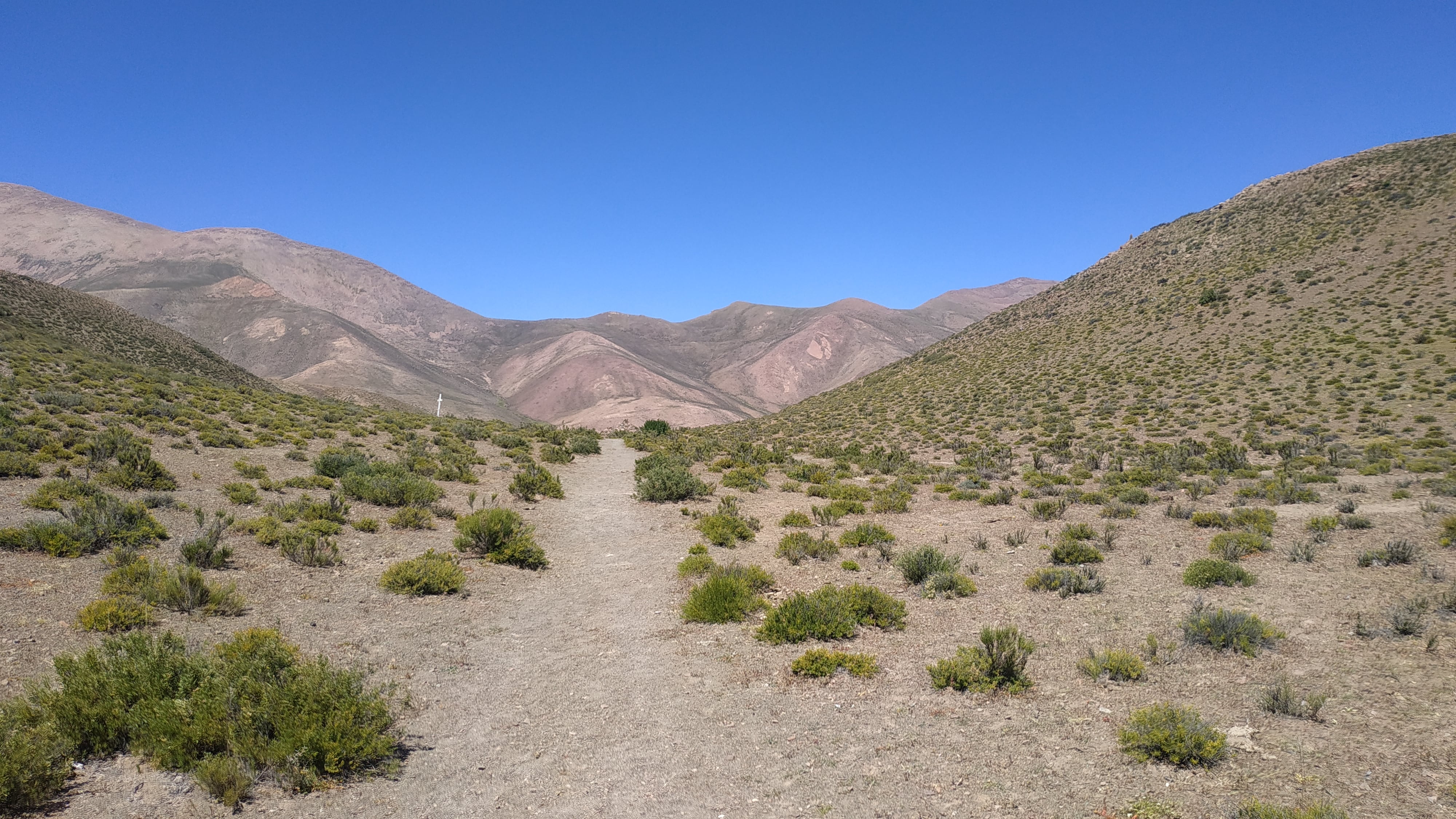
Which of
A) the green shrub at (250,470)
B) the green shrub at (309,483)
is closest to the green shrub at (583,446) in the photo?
the green shrub at (309,483)

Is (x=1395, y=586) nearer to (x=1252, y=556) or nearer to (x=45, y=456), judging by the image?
(x=1252, y=556)

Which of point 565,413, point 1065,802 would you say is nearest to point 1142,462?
point 1065,802

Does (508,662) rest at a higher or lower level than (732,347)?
lower

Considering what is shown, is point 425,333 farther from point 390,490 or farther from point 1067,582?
point 1067,582

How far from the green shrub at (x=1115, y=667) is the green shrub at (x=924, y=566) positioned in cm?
338

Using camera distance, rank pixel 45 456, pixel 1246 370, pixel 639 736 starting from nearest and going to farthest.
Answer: pixel 639 736
pixel 45 456
pixel 1246 370

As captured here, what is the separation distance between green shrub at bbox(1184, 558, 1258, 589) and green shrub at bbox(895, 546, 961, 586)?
3181 mm

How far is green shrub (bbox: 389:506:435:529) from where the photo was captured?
13.0 meters

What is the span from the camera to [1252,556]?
1061 cm

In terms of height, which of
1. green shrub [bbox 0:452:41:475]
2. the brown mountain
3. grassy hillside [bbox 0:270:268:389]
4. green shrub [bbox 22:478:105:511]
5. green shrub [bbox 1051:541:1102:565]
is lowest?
green shrub [bbox 1051:541:1102:565]

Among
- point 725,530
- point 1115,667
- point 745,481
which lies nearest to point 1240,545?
point 1115,667

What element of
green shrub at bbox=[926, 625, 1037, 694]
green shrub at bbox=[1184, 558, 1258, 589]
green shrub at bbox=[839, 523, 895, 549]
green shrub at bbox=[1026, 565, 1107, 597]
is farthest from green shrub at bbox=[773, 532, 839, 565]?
green shrub at bbox=[1184, 558, 1258, 589]

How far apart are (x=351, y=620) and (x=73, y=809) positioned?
14.1ft

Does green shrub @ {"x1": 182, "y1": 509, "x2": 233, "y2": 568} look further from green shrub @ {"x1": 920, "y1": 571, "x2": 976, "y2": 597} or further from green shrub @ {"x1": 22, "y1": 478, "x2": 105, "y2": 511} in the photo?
green shrub @ {"x1": 920, "y1": 571, "x2": 976, "y2": 597}
